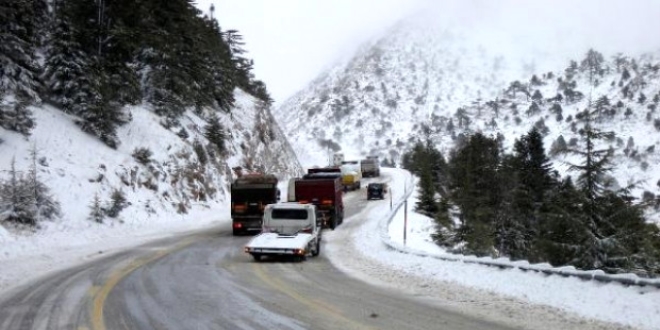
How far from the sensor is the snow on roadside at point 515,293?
9484 millimetres

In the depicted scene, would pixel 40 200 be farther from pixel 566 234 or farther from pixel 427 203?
pixel 427 203

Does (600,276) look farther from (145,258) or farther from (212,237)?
(212,237)

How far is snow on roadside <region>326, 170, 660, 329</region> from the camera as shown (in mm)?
9484

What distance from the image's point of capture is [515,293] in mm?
12062

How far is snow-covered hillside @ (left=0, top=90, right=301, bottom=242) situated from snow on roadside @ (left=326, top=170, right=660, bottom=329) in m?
13.8

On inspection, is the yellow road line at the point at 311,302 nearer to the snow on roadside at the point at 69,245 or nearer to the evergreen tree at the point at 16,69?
the snow on roadside at the point at 69,245

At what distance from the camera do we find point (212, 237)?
91.3 ft

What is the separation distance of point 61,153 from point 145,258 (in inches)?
543

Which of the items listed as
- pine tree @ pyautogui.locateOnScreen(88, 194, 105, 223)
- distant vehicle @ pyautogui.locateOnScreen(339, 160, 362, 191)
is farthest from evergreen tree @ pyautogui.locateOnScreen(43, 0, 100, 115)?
distant vehicle @ pyautogui.locateOnScreen(339, 160, 362, 191)

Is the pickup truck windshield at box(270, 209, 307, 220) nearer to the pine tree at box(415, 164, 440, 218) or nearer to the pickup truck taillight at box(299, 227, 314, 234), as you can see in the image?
the pickup truck taillight at box(299, 227, 314, 234)

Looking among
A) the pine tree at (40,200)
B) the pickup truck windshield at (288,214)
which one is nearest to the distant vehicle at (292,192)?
the pickup truck windshield at (288,214)

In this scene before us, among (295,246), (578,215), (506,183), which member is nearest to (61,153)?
(295,246)

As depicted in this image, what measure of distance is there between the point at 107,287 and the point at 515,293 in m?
8.72

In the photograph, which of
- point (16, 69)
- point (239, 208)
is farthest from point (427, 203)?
point (16, 69)
